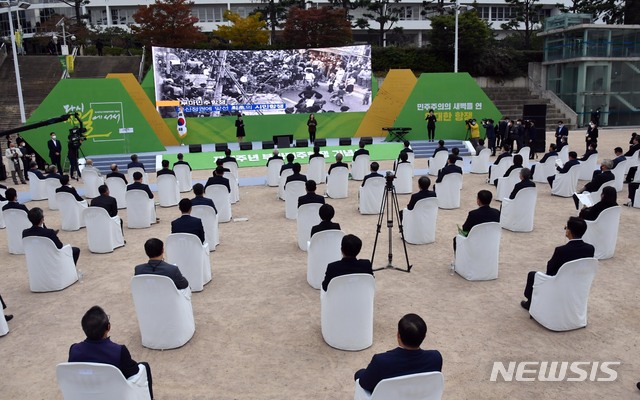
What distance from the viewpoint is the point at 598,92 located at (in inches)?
1176

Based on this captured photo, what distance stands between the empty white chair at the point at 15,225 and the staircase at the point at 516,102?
28799 mm

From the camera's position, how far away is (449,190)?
11117 millimetres

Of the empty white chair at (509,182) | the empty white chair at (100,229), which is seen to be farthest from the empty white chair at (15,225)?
the empty white chair at (509,182)

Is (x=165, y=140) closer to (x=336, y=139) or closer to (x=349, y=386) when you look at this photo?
(x=336, y=139)

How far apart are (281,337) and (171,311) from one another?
1.19m

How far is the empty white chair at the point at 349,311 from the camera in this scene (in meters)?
4.85

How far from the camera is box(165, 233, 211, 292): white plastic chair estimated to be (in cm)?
647

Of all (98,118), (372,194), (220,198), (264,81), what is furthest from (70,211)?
(264,81)

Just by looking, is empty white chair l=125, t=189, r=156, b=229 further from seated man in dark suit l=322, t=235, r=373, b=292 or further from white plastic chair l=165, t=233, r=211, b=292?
seated man in dark suit l=322, t=235, r=373, b=292

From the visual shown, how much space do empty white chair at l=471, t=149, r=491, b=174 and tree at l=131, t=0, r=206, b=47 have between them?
23628 millimetres

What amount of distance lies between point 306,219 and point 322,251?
1.81 meters

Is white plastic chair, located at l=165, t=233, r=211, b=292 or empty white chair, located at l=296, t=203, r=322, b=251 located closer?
white plastic chair, located at l=165, t=233, r=211, b=292

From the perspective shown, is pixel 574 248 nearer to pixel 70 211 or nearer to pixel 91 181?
pixel 70 211

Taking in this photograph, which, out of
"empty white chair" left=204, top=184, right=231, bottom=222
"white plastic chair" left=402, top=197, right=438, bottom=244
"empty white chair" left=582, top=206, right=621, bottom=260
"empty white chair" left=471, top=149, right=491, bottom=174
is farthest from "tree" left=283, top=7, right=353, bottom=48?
"empty white chair" left=582, top=206, right=621, bottom=260
